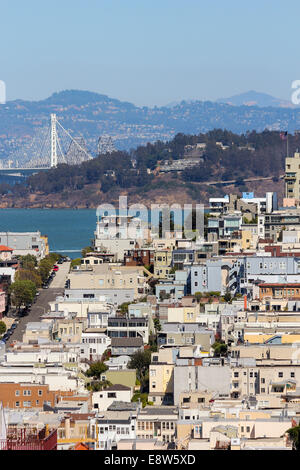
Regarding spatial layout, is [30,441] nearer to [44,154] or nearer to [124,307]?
[124,307]

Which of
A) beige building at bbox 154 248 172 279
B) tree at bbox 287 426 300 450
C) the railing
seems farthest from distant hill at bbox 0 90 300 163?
the railing

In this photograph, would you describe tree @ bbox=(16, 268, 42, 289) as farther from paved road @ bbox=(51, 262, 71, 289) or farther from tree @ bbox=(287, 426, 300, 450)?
tree @ bbox=(287, 426, 300, 450)

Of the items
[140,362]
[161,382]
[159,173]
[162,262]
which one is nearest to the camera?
[161,382]

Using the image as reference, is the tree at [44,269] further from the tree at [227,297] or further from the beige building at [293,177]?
the beige building at [293,177]

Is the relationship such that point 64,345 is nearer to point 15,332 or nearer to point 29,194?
point 15,332

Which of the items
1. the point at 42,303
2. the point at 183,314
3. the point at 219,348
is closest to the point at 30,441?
the point at 219,348

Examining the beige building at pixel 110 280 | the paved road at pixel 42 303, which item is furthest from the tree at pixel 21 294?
the beige building at pixel 110 280
